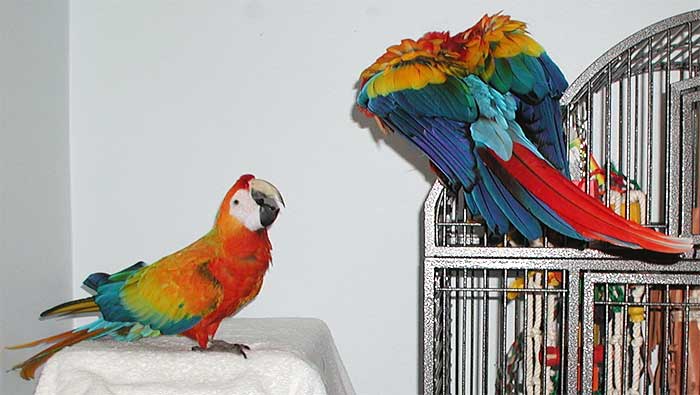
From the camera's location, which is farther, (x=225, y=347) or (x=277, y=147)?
(x=277, y=147)

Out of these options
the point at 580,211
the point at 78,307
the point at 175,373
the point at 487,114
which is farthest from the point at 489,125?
the point at 78,307

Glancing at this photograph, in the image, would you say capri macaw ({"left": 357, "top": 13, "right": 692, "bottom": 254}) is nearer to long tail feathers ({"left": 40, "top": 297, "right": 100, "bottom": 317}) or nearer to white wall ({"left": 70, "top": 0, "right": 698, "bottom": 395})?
white wall ({"left": 70, "top": 0, "right": 698, "bottom": 395})

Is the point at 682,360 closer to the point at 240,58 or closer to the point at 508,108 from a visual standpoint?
the point at 508,108

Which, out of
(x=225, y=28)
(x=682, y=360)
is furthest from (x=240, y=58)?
(x=682, y=360)

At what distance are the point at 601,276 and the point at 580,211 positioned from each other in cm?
17

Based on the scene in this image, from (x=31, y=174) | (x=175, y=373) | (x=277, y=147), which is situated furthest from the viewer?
(x=277, y=147)

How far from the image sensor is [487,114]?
1.25 meters

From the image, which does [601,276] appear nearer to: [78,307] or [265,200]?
[265,200]

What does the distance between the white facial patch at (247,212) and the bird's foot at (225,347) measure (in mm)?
178

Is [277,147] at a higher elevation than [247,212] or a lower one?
higher

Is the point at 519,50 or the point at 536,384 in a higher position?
the point at 519,50

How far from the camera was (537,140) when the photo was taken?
129 cm

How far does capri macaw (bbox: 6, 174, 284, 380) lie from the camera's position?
1181 mm

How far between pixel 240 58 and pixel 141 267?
51 cm
